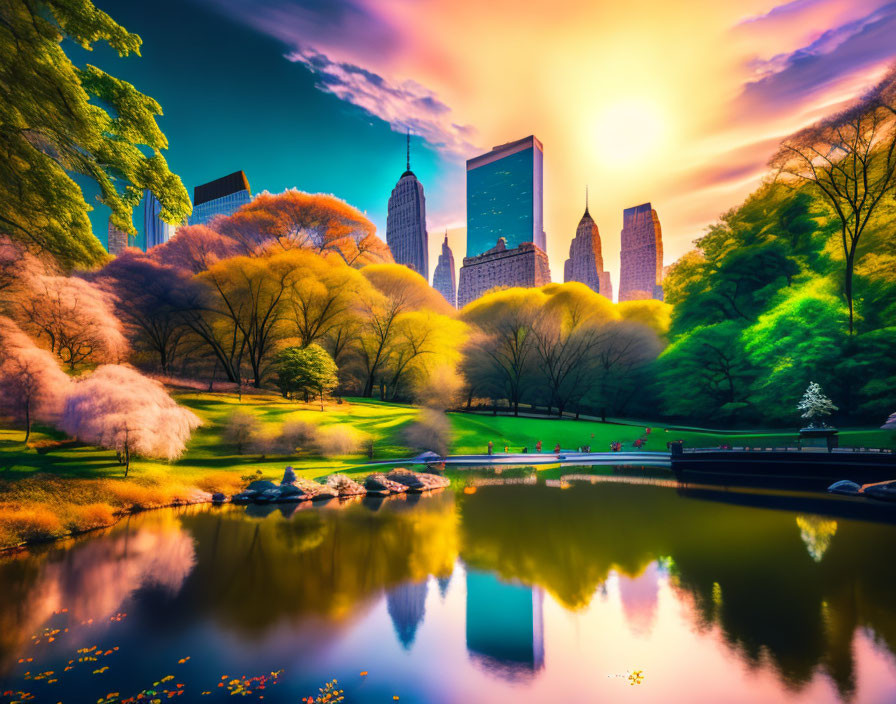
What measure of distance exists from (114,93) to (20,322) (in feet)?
46.0

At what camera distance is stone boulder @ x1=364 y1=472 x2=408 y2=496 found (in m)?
20.3

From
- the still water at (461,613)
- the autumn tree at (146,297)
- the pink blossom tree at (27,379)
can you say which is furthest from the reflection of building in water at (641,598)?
the autumn tree at (146,297)

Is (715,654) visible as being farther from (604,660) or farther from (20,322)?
(20,322)

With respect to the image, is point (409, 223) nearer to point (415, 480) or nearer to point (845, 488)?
point (415, 480)

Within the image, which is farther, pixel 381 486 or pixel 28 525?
pixel 381 486

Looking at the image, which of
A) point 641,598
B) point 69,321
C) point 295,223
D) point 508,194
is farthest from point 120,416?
point 508,194

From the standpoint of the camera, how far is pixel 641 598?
8891mm

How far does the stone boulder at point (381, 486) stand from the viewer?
20297 millimetres

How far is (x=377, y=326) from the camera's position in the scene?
145 ft

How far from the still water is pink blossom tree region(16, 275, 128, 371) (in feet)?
43.9

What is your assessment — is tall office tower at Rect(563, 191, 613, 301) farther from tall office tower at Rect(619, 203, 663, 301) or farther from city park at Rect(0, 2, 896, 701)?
city park at Rect(0, 2, 896, 701)

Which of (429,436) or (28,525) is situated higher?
(429,436)

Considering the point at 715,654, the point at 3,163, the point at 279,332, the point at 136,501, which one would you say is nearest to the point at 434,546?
the point at 715,654

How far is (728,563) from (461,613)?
25.5 feet
